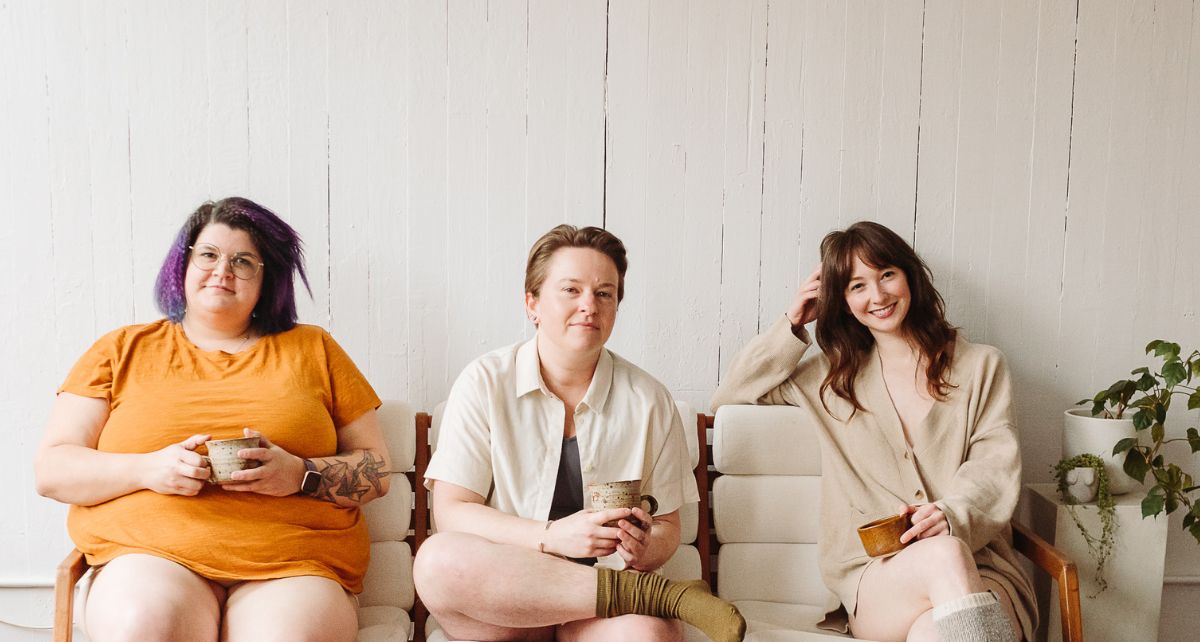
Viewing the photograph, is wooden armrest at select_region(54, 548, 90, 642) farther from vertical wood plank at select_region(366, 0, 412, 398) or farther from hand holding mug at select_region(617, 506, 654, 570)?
hand holding mug at select_region(617, 506, 654, 570)

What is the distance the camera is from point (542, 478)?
205cm

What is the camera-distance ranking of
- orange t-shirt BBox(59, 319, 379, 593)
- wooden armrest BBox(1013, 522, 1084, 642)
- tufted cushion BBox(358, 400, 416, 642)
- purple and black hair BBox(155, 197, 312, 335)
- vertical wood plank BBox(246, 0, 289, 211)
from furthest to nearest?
vertical wood plank BBox(246, 0, 289, 211)
tufted cushion BBox(358, 400, 416, 642)
purple and black hair BBox(155, 197, 312, 335)
wooden armrest BBox(1013, 522, 1084, 642)
orange t-shirt BBox(59, 319, 379, 593)

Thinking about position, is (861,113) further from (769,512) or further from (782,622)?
(782,622)

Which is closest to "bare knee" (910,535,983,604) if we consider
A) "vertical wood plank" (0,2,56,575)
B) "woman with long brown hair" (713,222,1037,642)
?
"woman with long brown hair" (713,222,1037,642)

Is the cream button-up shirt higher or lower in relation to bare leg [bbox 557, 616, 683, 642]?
higher

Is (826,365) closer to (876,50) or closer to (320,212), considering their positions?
(876,50)

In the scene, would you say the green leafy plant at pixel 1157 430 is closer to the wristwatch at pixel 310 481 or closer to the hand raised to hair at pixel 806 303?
the hand raised to hair at pixel 806 303

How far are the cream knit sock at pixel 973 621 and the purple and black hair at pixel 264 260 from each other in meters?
1.59

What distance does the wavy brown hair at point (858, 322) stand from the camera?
2344 mm

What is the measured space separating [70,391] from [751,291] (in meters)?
1.72

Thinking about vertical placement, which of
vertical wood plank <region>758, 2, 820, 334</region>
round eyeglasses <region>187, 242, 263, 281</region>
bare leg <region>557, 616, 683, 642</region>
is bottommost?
bare leg <region>557, 616, 683, 642</region>

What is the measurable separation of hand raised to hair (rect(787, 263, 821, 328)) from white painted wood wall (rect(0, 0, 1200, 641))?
6.5 inches

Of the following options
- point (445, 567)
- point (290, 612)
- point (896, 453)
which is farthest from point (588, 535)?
point (896, 453)

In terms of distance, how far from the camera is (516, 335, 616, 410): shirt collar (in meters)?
2.09
